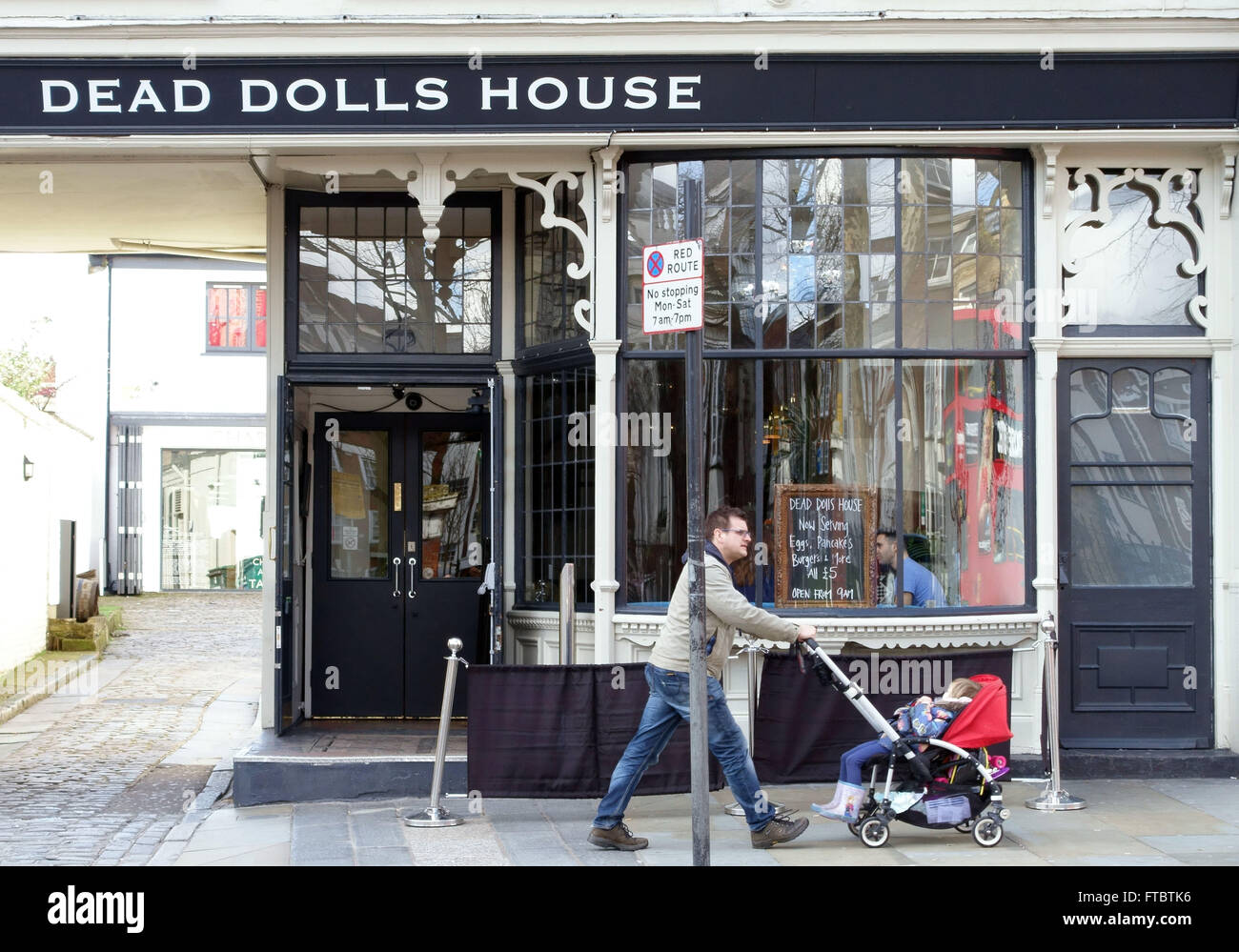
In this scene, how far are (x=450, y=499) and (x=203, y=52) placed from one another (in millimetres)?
4180

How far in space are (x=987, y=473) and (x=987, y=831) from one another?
9.75ft

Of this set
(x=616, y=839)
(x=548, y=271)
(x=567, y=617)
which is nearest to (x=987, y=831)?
(x=616, y=839)

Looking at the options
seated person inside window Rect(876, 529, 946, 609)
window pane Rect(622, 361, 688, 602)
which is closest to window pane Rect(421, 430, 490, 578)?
window pane Rect(622, 361, 688, 602)

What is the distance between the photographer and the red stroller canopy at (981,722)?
25.9ft

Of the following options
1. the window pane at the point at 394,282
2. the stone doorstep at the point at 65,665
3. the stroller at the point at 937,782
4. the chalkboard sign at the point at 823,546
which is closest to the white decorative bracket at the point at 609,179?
the window pane at the point at 394,282

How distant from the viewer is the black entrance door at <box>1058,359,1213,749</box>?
32.5 feet

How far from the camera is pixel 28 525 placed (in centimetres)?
1820

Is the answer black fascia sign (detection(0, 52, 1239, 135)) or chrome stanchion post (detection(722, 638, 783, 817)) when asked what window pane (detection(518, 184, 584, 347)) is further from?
chrome stanchion post (detection(722, 638, 783, 817))

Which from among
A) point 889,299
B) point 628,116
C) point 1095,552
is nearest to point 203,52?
point 628,116

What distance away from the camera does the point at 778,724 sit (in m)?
9.16

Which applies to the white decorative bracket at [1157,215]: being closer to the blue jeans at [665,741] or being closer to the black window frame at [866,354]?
the black window frame at [866,354]

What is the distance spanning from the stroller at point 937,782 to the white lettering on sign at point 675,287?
211cm

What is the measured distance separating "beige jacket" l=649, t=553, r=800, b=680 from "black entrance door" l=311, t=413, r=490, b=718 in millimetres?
3926

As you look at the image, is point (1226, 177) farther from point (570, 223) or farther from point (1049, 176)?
point (570, 223)
